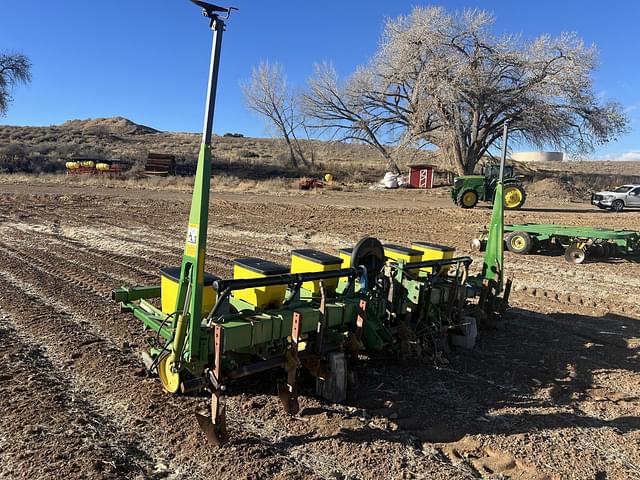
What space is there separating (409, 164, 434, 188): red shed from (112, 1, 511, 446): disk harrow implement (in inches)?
986

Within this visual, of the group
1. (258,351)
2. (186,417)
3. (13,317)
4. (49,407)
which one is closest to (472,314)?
(258,351)

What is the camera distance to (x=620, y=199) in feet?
79.4

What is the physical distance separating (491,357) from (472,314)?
743 millimetres

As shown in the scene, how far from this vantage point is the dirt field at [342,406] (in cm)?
323

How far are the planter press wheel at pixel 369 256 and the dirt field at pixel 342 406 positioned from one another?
912mm

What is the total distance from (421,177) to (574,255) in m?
19.1

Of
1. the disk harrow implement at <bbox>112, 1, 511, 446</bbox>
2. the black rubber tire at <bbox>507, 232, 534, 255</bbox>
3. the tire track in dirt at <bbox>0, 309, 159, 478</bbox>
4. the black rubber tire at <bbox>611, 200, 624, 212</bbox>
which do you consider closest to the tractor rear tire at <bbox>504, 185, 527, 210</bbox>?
the black rubber tire at <bbox>611, 200, 624, 212</bbox>

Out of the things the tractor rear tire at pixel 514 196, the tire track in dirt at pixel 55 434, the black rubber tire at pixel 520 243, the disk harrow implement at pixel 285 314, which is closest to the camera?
the tire track in dirt at pixel 55 434

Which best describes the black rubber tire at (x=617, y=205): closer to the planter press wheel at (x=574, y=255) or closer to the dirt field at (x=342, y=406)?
the planter press wheel at (x=574, y=255)

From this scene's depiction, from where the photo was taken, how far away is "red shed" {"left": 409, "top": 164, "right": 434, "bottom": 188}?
1190 inches

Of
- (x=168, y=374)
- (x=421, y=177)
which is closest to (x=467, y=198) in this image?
(x=421, y=177)

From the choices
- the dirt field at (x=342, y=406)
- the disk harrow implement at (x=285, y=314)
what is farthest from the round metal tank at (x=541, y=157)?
the disk harrow implement at (x=285, y=314)

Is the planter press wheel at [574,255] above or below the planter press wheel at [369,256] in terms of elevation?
below

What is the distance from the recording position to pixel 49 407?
3.78 meters
